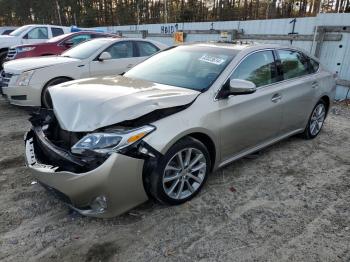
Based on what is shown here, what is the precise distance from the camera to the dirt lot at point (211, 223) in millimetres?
2568

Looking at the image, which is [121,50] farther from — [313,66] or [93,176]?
[93,176]

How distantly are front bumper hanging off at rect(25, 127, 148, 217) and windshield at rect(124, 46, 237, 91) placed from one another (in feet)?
4.05

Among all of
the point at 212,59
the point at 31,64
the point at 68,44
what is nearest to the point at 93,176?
the point at 212,59

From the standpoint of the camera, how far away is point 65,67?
6266mm

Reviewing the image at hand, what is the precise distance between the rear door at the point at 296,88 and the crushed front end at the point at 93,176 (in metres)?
2.40

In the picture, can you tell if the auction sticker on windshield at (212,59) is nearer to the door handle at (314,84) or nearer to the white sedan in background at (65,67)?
the door handle at (314,84)

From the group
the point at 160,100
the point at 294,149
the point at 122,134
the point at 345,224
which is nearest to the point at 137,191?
the point at 122,134

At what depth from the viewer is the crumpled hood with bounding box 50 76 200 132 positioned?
271 cm

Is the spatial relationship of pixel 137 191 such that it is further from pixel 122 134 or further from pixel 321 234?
pixel 321 234

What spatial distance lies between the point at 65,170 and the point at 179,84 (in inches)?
60.5

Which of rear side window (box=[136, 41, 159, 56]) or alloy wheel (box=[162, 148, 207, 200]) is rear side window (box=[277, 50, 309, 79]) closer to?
alloy wheel (box=[162, 148, 207, 200])

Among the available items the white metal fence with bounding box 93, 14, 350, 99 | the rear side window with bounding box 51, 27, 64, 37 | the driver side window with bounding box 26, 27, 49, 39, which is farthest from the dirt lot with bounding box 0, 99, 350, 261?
the rear side window with bounding box 51, 27, 64, 37

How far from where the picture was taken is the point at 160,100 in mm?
2920

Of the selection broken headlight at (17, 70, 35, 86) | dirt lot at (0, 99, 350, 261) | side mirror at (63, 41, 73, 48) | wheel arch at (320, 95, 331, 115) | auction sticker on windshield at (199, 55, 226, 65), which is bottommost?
dirt lot at (0, 99, 350, 261)
